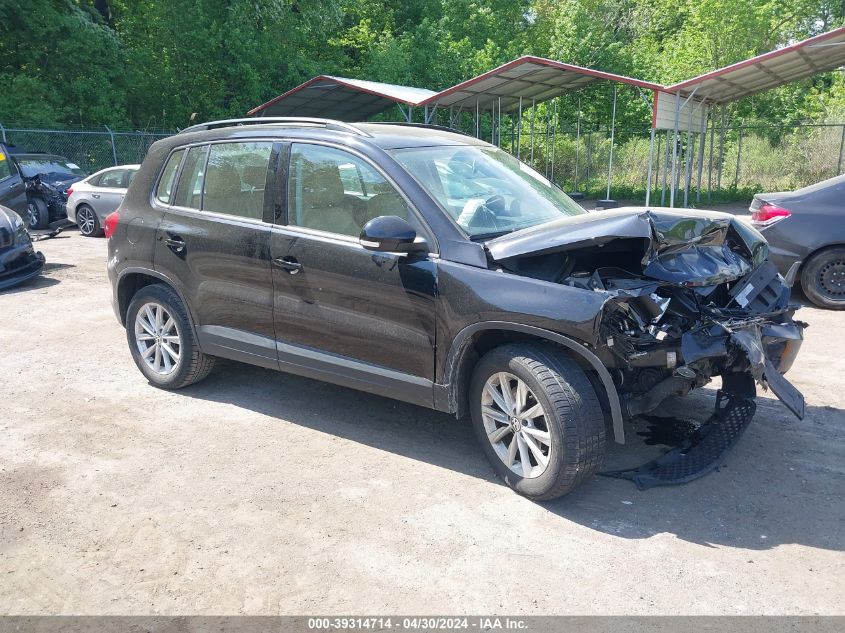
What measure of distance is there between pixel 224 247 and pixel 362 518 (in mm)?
2158

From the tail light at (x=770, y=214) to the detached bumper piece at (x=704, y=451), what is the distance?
4185mm

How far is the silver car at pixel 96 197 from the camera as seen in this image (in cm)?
1494

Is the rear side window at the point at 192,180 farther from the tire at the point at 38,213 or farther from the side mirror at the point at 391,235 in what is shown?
the tire at the point at 38,213

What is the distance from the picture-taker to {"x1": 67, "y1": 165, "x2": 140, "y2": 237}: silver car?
14938 millimetres

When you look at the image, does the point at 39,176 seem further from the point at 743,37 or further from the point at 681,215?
the point at 743,37

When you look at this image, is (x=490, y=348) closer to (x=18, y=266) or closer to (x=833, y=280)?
(x=833, y=280)

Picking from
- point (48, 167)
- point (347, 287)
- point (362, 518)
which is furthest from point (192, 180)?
point (48, 167)

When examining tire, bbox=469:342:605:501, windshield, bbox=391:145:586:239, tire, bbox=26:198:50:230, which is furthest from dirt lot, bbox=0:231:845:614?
tire, bbox=26:198:50:230

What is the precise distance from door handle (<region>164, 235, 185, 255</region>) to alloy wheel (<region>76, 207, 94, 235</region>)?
11.0 m

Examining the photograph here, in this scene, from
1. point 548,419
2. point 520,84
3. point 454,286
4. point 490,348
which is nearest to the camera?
point 548,419

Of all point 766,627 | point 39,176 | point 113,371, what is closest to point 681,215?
point 766,627

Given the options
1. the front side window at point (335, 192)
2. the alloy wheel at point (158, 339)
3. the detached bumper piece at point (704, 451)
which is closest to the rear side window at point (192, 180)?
the alloy wheel at point (158, 339)

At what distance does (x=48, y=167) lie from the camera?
56.0ft

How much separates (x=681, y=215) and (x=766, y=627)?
6.82 feet
